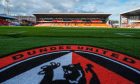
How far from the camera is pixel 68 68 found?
13.0 feet

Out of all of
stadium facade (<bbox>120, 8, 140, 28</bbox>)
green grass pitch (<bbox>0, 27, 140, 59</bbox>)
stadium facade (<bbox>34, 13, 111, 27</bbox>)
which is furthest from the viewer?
stadium facade (<bbox>34, 13, 111, 27</bbox>)

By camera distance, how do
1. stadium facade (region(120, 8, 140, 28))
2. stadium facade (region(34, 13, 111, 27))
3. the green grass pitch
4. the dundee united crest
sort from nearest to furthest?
the dundee united crest < the green grass pitch < stadium facade (region(120, 8, 140, 28)) < stadium facade (region(34, 13, 111, 27))

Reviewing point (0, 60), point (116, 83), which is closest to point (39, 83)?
point (116, 83)

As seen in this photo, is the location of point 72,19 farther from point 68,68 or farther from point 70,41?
point 68,68

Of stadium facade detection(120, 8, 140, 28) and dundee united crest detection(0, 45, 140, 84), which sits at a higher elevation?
stadium facade detection(120, 8, 140, 28)

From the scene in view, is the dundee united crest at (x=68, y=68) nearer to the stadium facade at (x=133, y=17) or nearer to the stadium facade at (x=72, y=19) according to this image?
the stadium facade at (x=133, y=17)

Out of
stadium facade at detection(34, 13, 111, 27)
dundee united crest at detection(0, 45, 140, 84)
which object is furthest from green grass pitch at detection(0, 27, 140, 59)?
stadium facade at detection(34, 13, 111, 27)

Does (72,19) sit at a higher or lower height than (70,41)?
higher

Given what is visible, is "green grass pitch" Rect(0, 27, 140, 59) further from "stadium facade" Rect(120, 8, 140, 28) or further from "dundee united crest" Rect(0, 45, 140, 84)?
"stadium facade" Rect(120, 8, 140, 28)

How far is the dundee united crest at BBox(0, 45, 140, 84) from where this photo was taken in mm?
3426

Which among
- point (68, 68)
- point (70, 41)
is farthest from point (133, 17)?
point (68, 68)

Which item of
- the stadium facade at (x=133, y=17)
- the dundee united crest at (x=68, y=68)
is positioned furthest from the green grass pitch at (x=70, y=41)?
the stadium facade at (x=133, y=17)

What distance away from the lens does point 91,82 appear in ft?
10.9

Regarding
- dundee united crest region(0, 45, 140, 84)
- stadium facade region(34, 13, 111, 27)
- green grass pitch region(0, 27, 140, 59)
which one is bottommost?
dundee united crest region(0, 45, 140, 84)
